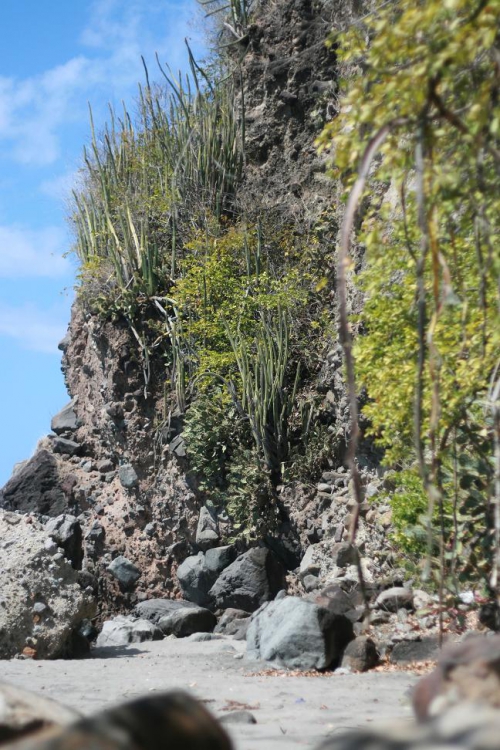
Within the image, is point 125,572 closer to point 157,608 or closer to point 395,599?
point 157,608

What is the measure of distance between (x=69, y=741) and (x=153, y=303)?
53.5ft

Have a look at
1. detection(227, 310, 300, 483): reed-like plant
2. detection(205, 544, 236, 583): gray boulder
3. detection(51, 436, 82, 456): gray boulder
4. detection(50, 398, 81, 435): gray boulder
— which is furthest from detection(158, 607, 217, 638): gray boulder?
detection(50, 398, 81, 435): gray boulder

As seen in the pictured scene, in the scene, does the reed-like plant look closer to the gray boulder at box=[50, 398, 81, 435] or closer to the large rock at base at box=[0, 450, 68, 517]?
the large rock at base at box=[0, 450, 68, 517]

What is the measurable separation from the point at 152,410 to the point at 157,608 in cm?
462

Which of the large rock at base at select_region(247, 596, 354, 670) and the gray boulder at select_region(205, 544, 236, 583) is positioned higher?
the gray boulder at select_region(205, 544, 236, 583)

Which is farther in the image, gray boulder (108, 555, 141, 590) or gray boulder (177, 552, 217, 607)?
gray boulder (108, 555, 141, 590)

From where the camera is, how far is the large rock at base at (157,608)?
47.9 feet

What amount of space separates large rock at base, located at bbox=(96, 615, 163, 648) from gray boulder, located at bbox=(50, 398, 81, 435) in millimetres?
7689

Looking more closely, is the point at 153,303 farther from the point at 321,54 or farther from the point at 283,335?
the point at 321,54

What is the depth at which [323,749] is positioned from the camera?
2.03 meters

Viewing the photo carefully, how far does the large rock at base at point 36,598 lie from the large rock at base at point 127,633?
160cm

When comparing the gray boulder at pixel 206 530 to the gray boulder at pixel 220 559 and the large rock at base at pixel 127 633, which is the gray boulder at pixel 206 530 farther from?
the large rock at base at pixel 127 633

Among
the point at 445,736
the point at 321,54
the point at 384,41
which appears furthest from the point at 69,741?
the point at 321,54

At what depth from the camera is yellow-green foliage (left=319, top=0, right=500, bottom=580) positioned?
4.08 meters
